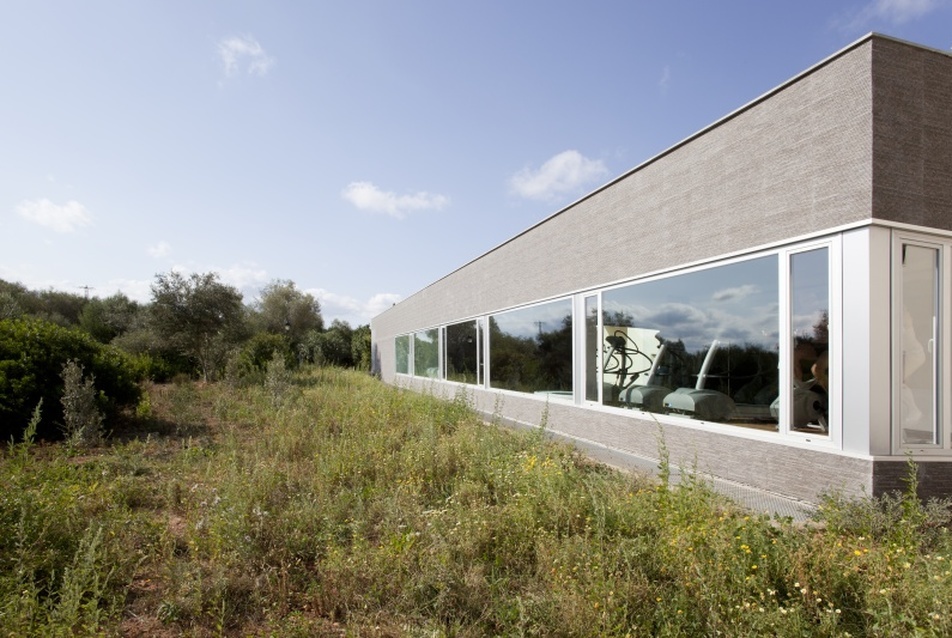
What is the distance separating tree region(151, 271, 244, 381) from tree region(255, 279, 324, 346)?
23.7 meters

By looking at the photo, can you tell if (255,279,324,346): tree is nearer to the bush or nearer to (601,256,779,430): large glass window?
the bush

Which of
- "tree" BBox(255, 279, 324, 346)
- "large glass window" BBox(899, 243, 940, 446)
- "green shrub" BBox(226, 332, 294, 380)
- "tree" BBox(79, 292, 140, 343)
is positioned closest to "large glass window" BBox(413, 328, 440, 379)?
"green shrub" BBox(226, 332, 294, 380)

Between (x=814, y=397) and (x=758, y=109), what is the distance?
2480mm

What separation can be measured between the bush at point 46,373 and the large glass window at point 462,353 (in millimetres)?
6392

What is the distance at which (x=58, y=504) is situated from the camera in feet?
11.3

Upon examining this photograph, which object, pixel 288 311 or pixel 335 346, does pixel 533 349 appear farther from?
pixel 288 311

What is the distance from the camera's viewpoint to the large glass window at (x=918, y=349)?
138 inches

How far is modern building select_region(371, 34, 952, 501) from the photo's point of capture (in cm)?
343

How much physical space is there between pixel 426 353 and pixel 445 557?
13.5 meters

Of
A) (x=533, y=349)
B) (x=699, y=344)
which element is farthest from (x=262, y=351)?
(x=699, y=344)

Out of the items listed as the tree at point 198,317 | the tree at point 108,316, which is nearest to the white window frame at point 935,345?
the tree at point 198,317

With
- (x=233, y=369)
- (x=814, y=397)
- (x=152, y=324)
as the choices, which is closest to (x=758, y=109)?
(x=814, y=397)

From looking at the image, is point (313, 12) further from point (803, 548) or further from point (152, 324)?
point (152, 324)

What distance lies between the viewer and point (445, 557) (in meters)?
2.78
